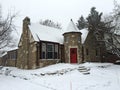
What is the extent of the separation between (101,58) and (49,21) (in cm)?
3370

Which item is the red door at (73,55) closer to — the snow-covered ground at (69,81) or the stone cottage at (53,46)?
the stone cottage at (53,46)

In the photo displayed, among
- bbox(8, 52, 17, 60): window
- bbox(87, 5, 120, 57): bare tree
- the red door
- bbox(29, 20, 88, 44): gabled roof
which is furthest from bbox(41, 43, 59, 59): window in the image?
bbox(8, 52, 17, 60): window

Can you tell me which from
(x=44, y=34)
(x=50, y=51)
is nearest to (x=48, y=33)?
(x=44, y=34)

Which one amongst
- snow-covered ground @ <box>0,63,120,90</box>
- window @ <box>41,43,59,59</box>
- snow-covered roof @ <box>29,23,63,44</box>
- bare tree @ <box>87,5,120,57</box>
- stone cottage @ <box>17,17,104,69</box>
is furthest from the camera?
bare tree @ <box>87,5,120,57</box>

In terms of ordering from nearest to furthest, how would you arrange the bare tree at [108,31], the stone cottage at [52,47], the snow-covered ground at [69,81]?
1. the snow-covered ground at [69,81]
2. the stone cottage at [52,47]
3. the bare tree at [108,31]

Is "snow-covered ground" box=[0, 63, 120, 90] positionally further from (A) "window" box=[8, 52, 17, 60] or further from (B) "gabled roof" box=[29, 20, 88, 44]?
(A) "window" box=[8, 52, 17, 60]

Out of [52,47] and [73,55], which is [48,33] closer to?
[52,47]

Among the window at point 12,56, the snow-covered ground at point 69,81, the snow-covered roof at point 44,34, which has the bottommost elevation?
the snow-covered ground at point 69,81

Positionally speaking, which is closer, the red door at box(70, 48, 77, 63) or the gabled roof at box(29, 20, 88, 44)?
the gabled roof at box(29, 20, 88, 44)

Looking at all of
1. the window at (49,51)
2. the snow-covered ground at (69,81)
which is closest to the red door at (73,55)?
the window at (49,51)

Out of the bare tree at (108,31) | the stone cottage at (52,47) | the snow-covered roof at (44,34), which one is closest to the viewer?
the stone cottage at (52,47)

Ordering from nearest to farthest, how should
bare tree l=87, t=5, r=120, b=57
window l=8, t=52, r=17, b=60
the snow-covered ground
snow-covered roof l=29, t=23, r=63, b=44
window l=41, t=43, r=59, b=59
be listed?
the snow-covered ground → window l=41, t=43, r=59, b=59 → snow-covered roof l=29, t=23, r=63, b=44 → bare tree l=87, t=5, r=120, b=57 → window l=8, t=52, r=17, b=60

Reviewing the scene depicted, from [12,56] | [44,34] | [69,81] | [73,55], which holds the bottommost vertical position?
[69,81]

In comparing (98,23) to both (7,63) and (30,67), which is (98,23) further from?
(7,63)
